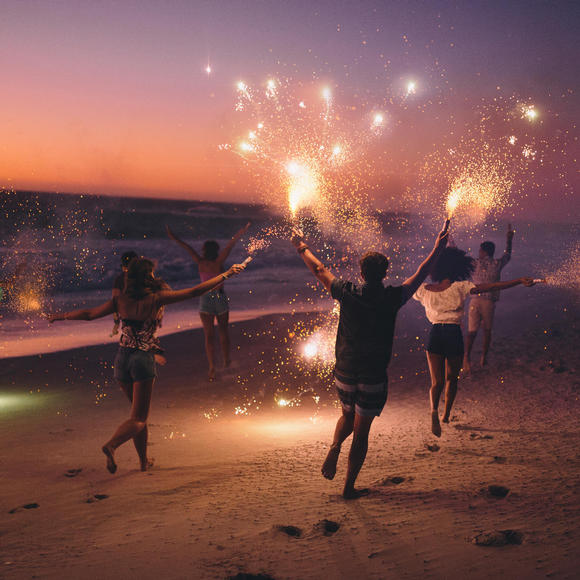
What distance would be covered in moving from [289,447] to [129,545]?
2326 mm

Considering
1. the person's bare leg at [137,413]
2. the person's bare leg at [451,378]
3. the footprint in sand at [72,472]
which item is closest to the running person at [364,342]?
the person's bare leg at [137,413]

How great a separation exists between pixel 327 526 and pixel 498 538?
1.08 meters

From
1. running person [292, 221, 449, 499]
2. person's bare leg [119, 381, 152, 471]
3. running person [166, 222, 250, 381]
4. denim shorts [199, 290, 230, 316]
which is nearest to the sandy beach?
person's bare leg [119, 381, 152, 471]

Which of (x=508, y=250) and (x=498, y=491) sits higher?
(x=508, y=250)

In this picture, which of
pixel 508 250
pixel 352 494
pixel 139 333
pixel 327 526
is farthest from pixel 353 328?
pixel 508 250

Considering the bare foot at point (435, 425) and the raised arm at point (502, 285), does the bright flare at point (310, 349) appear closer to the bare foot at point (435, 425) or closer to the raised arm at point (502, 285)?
the bare foot at point (435, 425)

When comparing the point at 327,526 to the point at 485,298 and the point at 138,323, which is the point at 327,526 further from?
the point at 485,298

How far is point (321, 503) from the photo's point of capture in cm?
400

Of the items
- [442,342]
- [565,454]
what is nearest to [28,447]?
[442,342]

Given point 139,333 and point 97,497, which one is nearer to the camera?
point 97,497

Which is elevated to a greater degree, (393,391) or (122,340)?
(122,340)

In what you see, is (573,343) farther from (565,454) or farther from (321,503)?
(321,503)

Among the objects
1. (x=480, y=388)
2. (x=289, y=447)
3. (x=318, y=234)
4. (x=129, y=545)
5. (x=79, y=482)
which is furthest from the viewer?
(x=318, y=234)

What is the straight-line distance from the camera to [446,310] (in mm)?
5887
